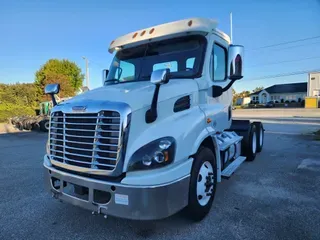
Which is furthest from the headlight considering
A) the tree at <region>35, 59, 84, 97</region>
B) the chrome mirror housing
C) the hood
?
the tree at <region>35, 59, 84, 97</region>

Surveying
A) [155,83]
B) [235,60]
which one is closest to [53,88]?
[155,83]

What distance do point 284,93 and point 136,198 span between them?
211ft

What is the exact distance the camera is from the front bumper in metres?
2.36

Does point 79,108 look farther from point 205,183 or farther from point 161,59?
point 205,183

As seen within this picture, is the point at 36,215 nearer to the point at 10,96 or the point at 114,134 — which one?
the point at 114,134

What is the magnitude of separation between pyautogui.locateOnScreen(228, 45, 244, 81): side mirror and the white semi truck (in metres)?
0.01

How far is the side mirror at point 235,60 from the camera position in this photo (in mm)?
3475

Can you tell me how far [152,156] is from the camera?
2.44 meters

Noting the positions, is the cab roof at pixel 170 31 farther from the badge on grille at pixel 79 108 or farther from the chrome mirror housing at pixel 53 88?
the badge on grille at pixel 79 108

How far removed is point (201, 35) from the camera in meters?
3.59

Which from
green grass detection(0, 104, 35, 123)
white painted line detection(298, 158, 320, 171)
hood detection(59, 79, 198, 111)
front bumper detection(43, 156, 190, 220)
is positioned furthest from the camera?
green grass detection(0, 104, 35, 123)

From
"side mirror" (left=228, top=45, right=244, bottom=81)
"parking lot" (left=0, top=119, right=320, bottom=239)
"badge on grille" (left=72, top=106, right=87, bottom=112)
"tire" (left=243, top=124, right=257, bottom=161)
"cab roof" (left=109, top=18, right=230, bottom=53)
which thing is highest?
"cab roof" (left=109, top=18, right=230, bottom=53)

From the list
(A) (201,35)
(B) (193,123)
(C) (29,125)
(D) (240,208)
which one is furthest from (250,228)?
(C) (29,125)

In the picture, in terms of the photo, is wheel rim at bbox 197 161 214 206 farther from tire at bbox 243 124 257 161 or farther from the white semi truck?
tire at bbox 243 124 257 161
